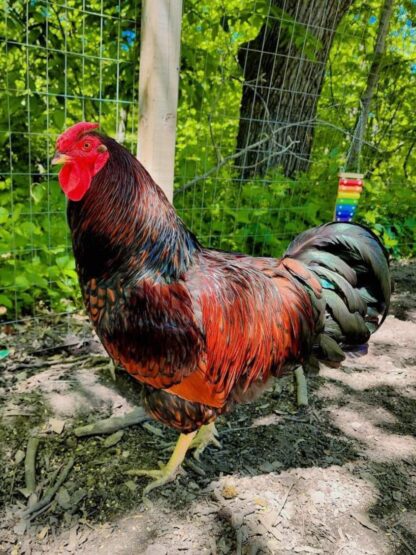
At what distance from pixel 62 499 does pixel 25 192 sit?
273 cm

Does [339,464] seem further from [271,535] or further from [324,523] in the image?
[271,535]

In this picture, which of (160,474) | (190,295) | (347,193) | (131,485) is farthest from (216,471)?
(347,193)

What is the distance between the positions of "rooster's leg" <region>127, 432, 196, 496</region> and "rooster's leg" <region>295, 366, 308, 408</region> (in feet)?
3.19

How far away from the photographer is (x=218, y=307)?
208 cm

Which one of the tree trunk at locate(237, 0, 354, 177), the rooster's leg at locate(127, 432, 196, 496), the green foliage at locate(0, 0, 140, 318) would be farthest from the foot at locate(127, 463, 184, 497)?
the tree trunk at locate(237, 0, 354, 177)

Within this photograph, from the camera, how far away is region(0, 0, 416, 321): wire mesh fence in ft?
11.4

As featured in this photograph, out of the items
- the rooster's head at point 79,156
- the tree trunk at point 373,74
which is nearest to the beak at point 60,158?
the rooster's head at point 79,156

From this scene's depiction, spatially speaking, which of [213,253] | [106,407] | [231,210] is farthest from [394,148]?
[106,407]

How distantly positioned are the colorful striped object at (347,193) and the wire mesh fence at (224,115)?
2.75 ft

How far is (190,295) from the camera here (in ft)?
6.70

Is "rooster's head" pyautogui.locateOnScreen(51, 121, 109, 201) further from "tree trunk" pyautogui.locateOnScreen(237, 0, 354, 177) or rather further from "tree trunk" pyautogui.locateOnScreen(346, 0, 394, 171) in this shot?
"tree trunk" pyautogui.locateOnScreen(346, 0, 394, 171)

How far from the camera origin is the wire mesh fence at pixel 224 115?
3.47 meters

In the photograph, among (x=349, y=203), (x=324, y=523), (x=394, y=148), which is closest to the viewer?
(x=324, y=523)

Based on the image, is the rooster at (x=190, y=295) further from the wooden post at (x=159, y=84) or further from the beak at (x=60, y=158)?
the wooden post at (x=159, y=84)
